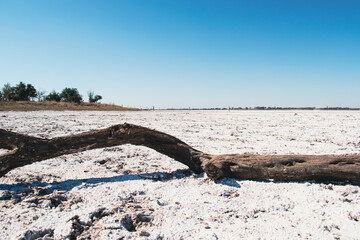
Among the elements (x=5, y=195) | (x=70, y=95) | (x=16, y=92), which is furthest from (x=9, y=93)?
(x=5, y=195)

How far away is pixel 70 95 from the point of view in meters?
53.1

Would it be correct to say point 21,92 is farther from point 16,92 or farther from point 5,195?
point 5,195

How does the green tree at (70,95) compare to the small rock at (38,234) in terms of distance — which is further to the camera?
the green tree at (70,95)

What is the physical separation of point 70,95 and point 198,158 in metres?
58.2

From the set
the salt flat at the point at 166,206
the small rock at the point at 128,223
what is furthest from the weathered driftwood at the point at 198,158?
the small rock at the point at 128,223

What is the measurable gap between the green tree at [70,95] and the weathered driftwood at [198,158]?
5371 cm

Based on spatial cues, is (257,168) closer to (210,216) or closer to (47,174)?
(210,216)

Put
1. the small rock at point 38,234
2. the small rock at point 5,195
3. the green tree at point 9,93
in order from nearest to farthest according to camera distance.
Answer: the small rock at point 38,234, the small rock at point 5,195, the green tree at point 9,93

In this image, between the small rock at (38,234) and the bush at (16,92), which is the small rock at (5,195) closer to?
the small rock at (38,234)

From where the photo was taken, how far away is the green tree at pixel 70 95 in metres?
51.2

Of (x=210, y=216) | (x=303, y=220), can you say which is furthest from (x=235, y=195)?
(x=303, y=220)

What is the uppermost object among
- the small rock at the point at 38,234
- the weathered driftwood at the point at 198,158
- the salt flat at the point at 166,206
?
the weathered driftwood at the point at 198,158

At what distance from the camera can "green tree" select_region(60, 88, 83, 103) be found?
51.2 meters

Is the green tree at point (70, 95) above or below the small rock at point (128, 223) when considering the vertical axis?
above
